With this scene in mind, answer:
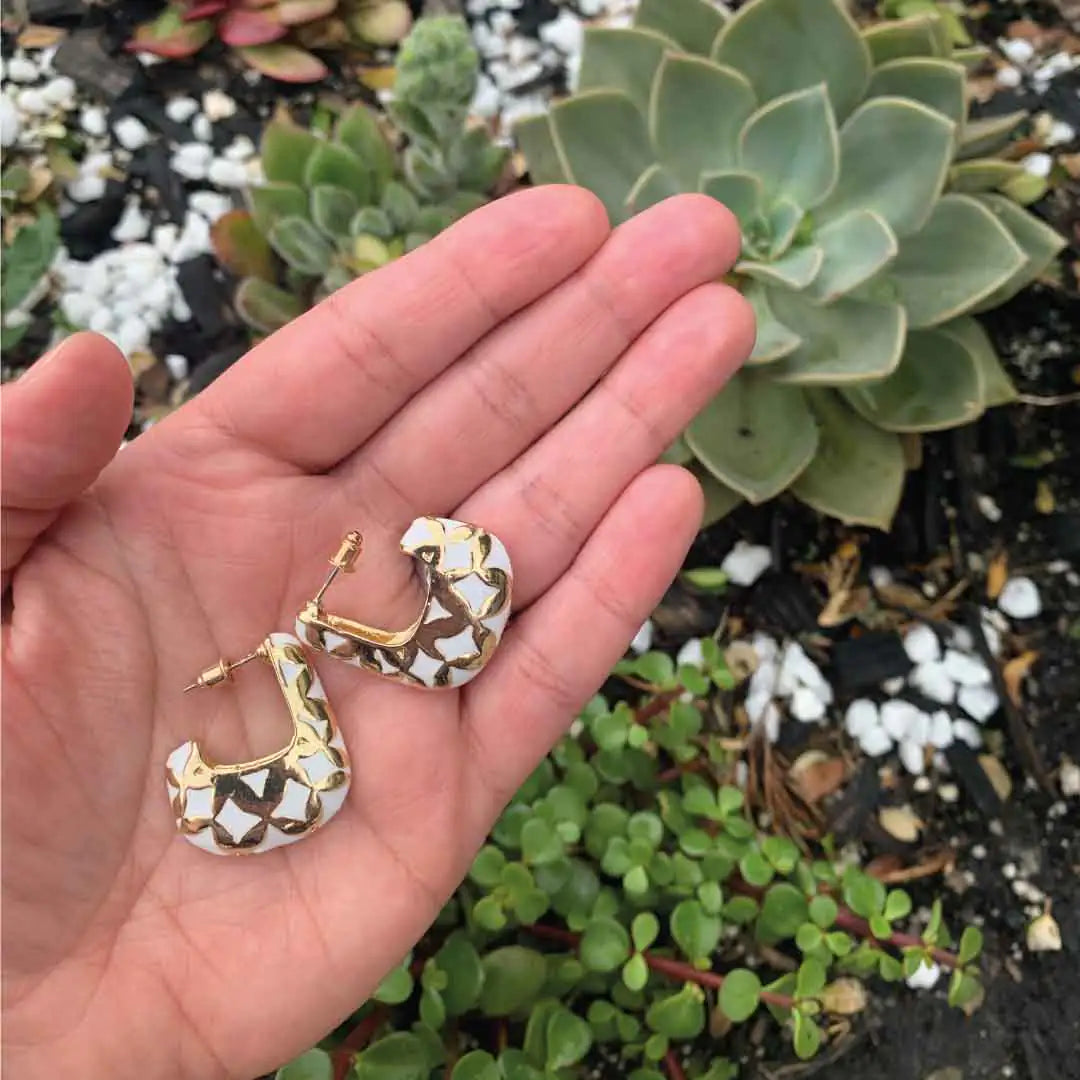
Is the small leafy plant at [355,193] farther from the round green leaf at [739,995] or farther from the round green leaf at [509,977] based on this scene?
the round green leaf at [739,995]

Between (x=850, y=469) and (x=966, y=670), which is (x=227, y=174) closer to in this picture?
(x=850, y=469)

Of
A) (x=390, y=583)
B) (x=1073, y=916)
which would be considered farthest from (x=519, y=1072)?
(x=1073, y=916)

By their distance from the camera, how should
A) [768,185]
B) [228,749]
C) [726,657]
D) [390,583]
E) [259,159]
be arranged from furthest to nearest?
[259,159]
[726,657]
[768,185]
[390,583]
[228,749]

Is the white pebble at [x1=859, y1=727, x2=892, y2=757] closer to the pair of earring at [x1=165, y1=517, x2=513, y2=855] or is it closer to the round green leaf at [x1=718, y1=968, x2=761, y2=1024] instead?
the round green leaf at [x1=718, y1=968, x2=761, y2=1024]

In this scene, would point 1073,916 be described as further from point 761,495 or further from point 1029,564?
point 761,495

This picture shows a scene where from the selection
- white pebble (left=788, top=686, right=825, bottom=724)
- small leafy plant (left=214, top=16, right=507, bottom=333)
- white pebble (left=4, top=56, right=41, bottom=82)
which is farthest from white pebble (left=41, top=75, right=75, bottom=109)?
white pebble (left=788, top=686, right=825, bottom=724)

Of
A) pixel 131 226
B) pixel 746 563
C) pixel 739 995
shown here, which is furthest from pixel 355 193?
pixel 739 995

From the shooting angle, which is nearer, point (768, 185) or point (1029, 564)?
point (768, 185)

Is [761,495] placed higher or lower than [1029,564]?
higher
